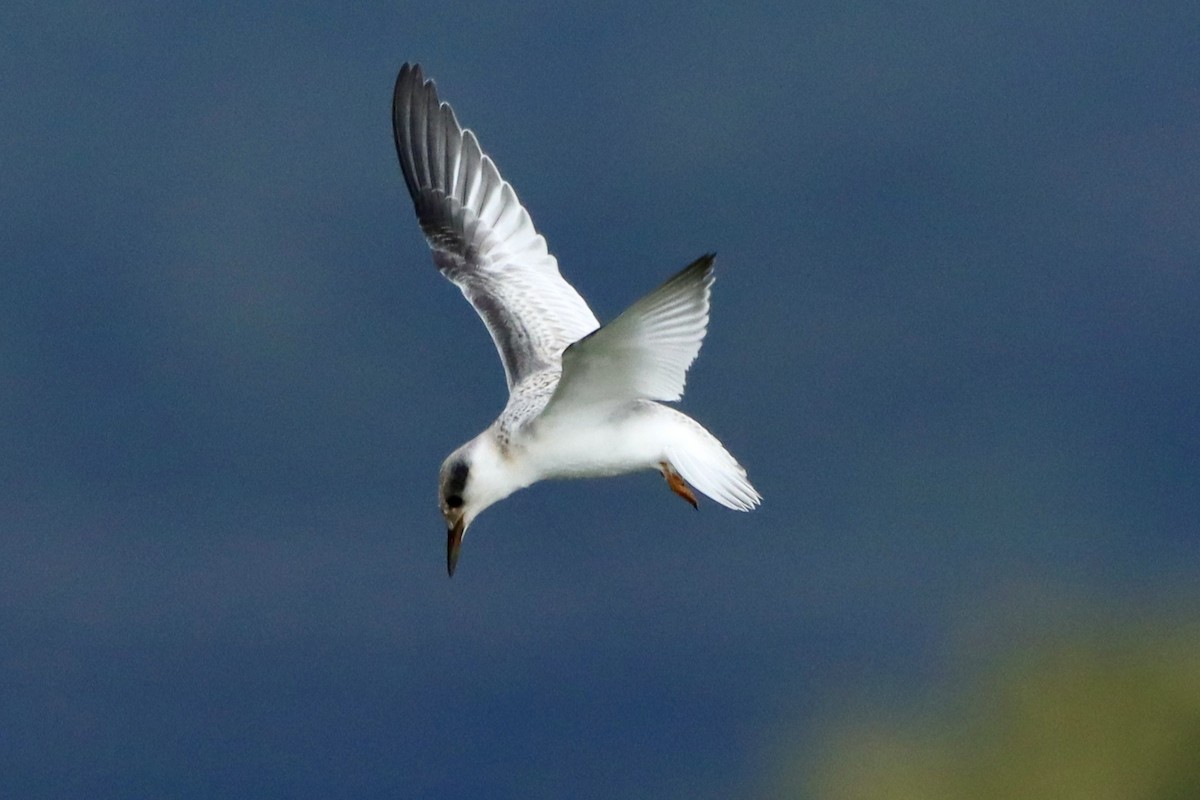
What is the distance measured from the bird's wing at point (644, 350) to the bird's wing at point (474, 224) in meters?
2.41

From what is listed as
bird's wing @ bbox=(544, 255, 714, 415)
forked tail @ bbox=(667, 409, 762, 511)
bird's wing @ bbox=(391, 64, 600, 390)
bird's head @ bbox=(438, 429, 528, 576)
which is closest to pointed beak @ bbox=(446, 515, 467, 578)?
bird's head @ bbox=(438, 429, 528, 576)

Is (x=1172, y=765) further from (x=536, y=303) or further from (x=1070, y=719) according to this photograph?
(x=536, y=303)

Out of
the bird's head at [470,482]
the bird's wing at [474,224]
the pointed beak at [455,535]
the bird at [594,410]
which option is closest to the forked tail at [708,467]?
the bird at [594,410]

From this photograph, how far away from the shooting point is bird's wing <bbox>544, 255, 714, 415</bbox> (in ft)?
42.3

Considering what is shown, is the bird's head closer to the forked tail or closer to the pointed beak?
the pointed beak

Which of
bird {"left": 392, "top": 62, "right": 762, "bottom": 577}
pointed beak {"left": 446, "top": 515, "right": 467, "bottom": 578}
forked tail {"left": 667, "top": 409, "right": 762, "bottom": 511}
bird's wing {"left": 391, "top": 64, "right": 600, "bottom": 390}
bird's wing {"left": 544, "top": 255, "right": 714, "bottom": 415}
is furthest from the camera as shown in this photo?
bird's wing {"left": 391, "top": 64, "right": 600, "bottom": 390}

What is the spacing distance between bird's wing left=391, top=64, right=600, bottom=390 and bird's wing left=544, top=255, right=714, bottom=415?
7.90ft

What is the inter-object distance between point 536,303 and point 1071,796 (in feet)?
44.4

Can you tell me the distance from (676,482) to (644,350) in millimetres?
1023

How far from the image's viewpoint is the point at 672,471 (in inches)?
553

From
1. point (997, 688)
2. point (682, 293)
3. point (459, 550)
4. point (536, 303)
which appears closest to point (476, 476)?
point (459, 550)

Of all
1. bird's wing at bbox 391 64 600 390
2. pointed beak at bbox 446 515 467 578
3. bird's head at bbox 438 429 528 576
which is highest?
bird's wing at bbox 391 64 600 390

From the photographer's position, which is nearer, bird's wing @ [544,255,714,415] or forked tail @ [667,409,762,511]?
bird's wing @ [544,255,714,415]

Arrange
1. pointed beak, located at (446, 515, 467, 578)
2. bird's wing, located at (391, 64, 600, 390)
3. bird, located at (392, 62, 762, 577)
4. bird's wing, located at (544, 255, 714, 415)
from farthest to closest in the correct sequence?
bird's wing, located at (391, 64, 600, 390) < pointed beak, located at (446, 515, 467, 578) < bird, located at (392, 62, 762, 577) < bird's wing, located at (544, 255, 714, 415)
